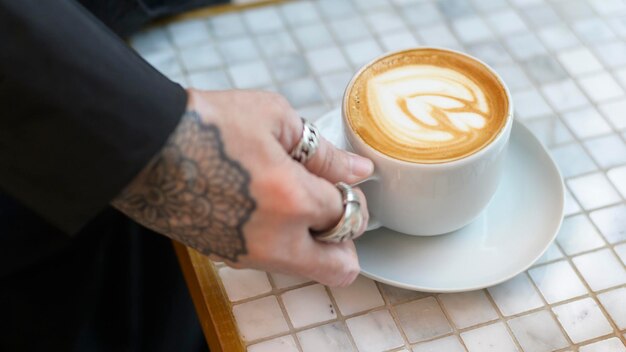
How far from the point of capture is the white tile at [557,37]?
87cm

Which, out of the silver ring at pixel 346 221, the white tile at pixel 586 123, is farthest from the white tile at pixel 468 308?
the white tile at pixel 586 123

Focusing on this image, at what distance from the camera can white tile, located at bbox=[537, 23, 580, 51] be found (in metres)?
0.87

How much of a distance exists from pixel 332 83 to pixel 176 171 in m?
0.33

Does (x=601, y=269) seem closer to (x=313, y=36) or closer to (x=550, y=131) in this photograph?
(x=550, y=131)

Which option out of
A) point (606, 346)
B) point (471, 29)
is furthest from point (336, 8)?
point (606, 346)

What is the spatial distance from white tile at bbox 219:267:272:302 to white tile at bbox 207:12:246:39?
1.10 feet

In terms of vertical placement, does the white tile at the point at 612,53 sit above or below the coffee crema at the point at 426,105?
below

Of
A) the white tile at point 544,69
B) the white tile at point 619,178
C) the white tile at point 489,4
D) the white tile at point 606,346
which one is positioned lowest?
the white tile at point 606,346

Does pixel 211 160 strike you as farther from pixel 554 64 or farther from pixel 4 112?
pixel 554 64

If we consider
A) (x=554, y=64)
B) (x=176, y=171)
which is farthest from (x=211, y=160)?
(x=554, y=64)

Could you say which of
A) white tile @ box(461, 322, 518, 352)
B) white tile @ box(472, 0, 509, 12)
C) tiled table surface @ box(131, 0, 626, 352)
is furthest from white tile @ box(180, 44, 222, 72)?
white tile @ box(461, 322, 518, 352)

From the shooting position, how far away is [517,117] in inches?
30.5

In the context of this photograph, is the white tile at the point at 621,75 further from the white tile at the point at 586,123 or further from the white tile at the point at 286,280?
the white tile at the point at 286,280

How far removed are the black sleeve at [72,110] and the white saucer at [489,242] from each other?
21 centimetres
